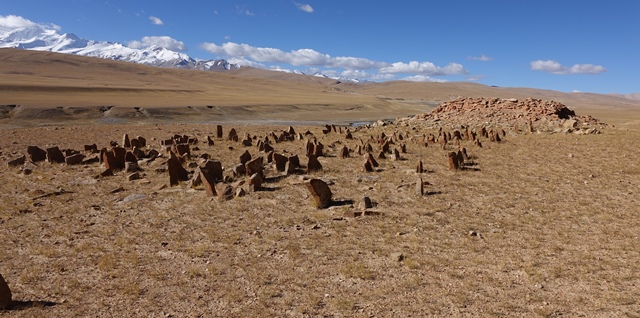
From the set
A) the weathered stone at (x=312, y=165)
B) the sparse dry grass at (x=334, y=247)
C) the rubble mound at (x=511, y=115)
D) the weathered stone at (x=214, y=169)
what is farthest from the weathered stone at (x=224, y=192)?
the rubble mound at (x=511, y=115)

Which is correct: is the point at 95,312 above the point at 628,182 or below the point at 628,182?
below

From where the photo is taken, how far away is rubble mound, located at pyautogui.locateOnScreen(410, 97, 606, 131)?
114ft

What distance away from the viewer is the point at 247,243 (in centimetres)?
991

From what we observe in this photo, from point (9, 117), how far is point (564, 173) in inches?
1963

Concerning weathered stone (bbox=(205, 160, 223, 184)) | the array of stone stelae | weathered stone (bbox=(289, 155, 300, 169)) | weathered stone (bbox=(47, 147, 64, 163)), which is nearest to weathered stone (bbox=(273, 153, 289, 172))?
the array of stone stelae

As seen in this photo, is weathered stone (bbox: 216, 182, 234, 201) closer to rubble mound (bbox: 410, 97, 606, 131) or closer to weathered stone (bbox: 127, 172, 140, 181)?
weathered stone (bbox: 127, 172, 140, 181)

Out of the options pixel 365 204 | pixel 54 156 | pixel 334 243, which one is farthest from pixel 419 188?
pixel 54 156

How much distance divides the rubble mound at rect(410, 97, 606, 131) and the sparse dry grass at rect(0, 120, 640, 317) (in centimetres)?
2005

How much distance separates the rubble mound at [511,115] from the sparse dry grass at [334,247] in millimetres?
20054

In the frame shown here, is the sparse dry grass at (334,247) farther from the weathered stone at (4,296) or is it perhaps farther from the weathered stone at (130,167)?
the weathered stone at (130,167)

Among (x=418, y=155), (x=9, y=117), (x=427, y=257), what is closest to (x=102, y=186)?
(x=427, y=257)

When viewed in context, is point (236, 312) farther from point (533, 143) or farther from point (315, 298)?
point (533, 143)

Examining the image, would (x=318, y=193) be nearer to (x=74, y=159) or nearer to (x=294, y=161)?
(x=294, y=161)

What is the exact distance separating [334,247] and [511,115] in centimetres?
3352
